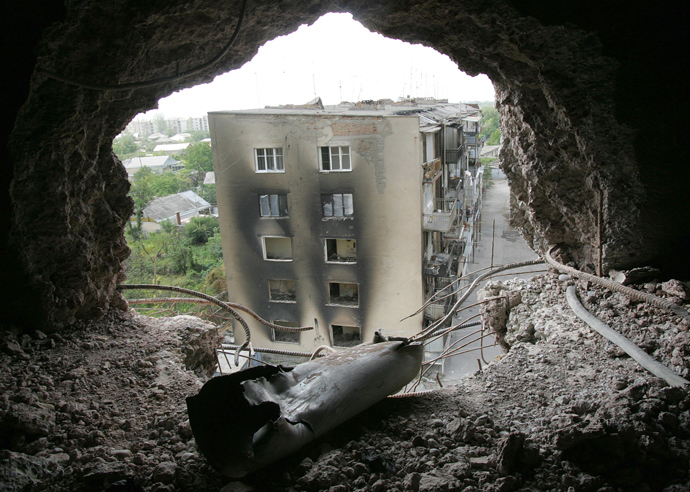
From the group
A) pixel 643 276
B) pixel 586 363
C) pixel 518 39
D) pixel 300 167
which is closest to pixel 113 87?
pixel 518 39

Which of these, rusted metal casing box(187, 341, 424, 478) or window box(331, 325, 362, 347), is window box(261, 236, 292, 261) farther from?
rusted metal casing box(187, 341, 424, 478)

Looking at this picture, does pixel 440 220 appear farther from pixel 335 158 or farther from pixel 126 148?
pixel 126 148

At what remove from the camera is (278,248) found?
8875 millimetres

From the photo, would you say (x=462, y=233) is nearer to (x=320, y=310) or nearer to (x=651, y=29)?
(x=320, y=310)

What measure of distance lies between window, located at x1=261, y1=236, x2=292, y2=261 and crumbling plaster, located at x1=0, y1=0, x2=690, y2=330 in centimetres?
596

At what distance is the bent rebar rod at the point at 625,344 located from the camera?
5.89 ft

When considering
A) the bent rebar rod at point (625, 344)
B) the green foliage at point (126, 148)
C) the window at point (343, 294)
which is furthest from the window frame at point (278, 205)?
the bent rebar rod at point (625, 344)

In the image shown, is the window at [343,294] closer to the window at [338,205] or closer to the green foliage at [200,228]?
the window at [338,205]

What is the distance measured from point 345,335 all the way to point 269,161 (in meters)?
4.06

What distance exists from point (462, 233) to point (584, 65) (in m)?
7.51

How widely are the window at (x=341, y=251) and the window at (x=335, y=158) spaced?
1.43m

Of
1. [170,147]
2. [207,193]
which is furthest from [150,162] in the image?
[207,193]

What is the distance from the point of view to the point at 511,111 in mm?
2748

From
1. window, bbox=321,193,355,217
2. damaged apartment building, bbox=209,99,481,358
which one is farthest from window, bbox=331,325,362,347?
window, bbox=321,193,355,217
